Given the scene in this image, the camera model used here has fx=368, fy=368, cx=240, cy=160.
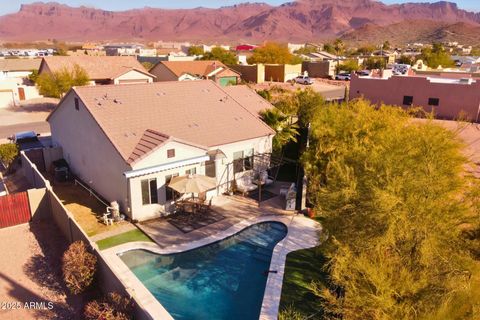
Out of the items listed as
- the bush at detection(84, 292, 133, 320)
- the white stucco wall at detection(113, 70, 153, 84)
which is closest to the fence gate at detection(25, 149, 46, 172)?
the bush at detection(84, 292, 133, 320)


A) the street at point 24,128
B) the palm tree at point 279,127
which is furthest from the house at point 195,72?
the palm tree at point 279,127

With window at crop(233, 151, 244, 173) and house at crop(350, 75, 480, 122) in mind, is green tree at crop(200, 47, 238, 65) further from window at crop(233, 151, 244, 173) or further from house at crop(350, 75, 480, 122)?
window at crop(233, 151, 244, 173)

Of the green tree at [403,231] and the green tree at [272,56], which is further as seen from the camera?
the green tree at [272,56]

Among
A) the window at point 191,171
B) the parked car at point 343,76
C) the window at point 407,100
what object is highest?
the parked car at point 343,76

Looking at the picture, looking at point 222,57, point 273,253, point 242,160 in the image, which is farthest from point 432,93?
point 222,57

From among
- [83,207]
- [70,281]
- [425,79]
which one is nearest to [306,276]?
[70,281]

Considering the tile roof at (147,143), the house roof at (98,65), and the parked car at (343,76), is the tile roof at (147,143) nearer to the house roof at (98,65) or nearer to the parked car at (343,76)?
the house roof at (98,65)

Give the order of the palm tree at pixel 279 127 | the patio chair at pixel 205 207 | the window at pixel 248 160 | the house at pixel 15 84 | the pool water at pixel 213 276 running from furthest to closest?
the house at pixel 15 84
the palm tree at pixel 279 127
the window at pixel 248 160
the patio chair at pixel 205 207
the pool water at pixel 213 276

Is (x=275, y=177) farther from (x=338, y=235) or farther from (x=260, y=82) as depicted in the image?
(x=260, y=82)
